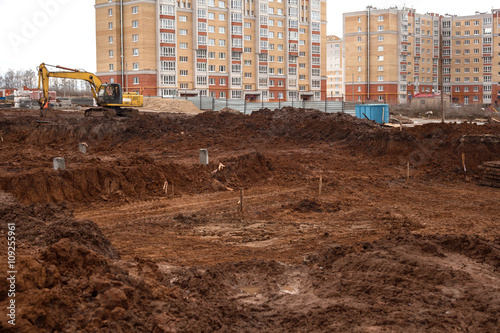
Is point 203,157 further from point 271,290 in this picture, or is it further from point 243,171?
point 271,290

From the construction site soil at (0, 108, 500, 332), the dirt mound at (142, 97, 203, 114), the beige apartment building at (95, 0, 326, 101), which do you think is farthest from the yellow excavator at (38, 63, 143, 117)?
the beige apartment building at (95, 0, 326, 101)

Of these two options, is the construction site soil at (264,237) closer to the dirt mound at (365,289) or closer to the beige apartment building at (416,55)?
the dirt mound at (365,289)

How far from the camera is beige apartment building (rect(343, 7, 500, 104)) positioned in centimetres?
9569

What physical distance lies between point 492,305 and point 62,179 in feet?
39.3

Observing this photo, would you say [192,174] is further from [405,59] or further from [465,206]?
[405,59]

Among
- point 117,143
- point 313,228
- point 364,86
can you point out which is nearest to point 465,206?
point 313,228

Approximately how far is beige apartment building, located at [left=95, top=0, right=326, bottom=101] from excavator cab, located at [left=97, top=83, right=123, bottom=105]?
36.2m

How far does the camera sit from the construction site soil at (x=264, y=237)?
20.2ft

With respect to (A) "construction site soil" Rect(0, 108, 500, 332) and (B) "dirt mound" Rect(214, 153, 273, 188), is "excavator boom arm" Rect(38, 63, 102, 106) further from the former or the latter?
(B) "dirt mound" Rect(214, 153, 273, 188)

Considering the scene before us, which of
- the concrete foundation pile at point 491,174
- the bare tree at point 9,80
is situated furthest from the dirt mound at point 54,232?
the bare tree at point 9,80

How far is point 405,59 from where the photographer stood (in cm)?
9738

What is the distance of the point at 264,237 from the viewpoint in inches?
451

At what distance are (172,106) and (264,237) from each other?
3834 centimetres

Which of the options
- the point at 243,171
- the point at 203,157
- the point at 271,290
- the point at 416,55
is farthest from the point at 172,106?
the point at 416,55
